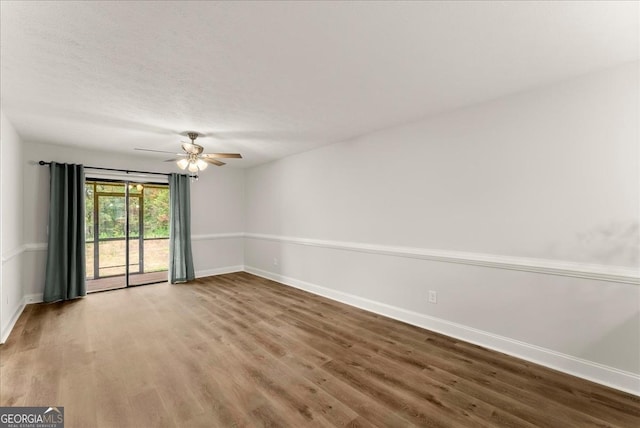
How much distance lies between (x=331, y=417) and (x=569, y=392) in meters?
1.89

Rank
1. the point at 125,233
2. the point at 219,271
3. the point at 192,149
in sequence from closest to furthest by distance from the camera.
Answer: the point at 192,149 < the point at 125,233 < the point at 219,271

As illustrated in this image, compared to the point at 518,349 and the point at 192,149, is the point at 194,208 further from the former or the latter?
the point at 518,349

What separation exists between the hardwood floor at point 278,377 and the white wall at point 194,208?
1.22 meters

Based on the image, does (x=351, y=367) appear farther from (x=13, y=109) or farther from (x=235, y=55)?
(x=13, y=109)

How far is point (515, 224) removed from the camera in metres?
2.73

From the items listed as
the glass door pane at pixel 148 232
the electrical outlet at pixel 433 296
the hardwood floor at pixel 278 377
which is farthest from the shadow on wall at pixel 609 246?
the glass door pane at pixel 148 232

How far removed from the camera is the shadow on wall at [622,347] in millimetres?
2141

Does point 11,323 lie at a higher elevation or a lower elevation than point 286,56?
lower

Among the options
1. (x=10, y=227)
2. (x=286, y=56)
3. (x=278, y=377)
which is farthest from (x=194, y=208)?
(x=286, y=56)

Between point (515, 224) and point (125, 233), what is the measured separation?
631cm

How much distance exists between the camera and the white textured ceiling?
1.61 meters

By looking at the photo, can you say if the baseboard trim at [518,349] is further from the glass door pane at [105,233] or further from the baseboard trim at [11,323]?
the glass door pane at [105,233]

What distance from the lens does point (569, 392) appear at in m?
2.15

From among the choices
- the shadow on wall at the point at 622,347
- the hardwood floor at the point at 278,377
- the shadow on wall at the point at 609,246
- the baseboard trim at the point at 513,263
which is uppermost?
the shadow on wall at the point at 609,246
